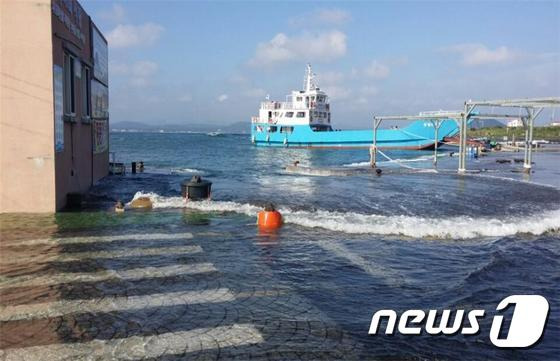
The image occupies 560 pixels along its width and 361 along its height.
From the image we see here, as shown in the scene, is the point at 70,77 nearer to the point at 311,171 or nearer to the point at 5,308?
the point at 5,308

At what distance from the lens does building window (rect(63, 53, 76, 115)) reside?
1520cm

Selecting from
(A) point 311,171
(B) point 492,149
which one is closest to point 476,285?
(A) point 311,171

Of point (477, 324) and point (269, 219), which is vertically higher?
point (269, 219)

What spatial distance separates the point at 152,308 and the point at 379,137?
62245 millimetres

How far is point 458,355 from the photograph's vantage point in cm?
518

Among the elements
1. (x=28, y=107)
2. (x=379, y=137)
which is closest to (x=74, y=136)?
(x=28, y=107)

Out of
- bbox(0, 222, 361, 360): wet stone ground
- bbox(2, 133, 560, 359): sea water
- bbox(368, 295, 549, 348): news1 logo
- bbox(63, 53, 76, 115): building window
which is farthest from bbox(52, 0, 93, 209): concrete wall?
bbox(368, 295, 549, 348): news1 logo

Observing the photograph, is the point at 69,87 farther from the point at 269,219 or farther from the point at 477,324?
the point at 477,324

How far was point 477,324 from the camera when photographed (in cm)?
611

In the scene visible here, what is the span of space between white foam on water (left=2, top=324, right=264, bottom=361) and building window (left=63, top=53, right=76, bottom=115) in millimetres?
11305

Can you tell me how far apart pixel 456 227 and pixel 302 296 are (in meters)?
7.09

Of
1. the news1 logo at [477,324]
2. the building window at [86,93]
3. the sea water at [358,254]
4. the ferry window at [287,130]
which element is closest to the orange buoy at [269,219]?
the sea water at [358,254]

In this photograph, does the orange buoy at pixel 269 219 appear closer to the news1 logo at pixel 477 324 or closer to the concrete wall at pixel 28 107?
the concrete wall at pixel 28 107

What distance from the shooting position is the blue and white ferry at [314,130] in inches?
2534
